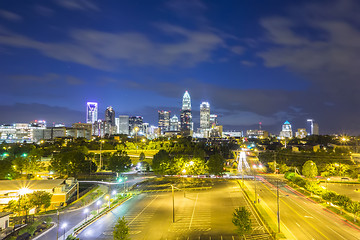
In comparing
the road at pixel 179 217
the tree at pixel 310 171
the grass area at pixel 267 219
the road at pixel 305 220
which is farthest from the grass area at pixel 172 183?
the tree at pixel 310 171

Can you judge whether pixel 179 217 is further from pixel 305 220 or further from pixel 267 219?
pixel 305 220

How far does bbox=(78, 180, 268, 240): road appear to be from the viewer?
959 inches

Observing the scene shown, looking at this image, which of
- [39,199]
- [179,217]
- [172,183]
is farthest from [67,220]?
[172,183]

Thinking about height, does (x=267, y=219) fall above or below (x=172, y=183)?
below

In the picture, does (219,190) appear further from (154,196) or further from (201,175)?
(201,175)

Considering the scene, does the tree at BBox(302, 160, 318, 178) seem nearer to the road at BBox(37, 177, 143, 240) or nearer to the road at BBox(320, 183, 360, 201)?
the road at BBox(320, 183, 360, 201)

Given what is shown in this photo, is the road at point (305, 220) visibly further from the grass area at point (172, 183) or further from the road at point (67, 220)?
the road at point (67, 220)

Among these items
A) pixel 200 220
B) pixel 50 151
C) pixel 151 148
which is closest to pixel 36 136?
pixel 50 151

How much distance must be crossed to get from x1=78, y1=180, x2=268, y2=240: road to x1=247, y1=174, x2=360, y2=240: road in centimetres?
326

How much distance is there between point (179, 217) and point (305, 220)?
13.5m

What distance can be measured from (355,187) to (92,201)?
149 feet

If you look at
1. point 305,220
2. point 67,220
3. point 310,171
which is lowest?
point 67,220

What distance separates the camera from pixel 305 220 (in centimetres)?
A: 2798

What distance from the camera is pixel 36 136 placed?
187125mm
